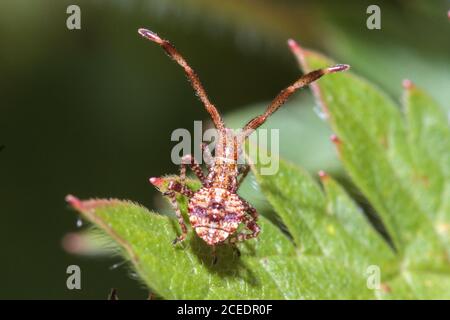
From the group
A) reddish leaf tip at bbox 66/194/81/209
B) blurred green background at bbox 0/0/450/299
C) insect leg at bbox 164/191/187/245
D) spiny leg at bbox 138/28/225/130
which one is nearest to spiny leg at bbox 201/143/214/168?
spiny leg at bbox 138/28/225/130

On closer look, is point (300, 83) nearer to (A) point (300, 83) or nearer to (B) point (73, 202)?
(A) point (300, 83)

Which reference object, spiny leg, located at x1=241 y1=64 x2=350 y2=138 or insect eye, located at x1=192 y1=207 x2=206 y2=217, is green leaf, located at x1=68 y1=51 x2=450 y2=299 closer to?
insect eye, located at x1=192 y1=207 x2=206 y2=217

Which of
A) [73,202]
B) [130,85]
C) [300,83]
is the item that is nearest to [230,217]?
[300,83]

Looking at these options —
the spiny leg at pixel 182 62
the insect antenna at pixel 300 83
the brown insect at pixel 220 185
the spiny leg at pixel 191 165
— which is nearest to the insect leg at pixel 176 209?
the brown insect at pixel 220 185

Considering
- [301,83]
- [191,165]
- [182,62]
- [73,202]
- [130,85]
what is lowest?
[73,202]

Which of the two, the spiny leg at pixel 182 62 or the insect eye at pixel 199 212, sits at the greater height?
the spiny leg at pixel 182 62

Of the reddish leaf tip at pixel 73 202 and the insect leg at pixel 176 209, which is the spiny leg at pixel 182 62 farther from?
the reddish leaf tip at pixel 73 202
